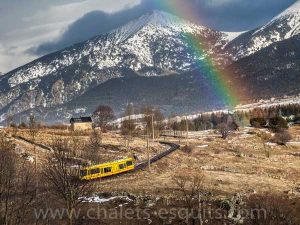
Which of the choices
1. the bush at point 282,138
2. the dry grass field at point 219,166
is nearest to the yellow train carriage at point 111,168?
the dry grass field at point 219,166

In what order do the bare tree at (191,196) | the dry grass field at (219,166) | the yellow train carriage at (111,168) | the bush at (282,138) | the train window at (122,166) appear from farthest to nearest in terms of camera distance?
the bush at (282,138), the train window at (122,166), the yellow train carriage at (111,168), the dry grass field at (219,166), the bare tree at (191,196)

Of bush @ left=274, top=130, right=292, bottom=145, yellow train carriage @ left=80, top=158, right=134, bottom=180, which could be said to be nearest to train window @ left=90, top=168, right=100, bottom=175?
yellow train carriage @ left=80, top=158, right=134, bottom=180

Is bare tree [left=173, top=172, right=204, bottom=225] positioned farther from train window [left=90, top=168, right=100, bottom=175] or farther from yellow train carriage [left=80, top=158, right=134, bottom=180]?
train window [left=90, top=168, right=100, bottom=175]

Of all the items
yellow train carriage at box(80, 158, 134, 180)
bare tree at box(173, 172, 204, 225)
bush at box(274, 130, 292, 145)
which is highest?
bush at box(274, 130, 292, 145)

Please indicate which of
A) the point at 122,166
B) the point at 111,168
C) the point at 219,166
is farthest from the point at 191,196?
the point at 219,166

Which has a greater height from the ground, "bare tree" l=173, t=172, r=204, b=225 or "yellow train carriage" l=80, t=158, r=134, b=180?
"yellow train carriage" l=80, t=158, r=134, b=180

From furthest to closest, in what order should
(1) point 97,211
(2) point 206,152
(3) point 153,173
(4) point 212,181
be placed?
(2) point 206,152 < (3) point 153,173 < (4) point 212,181 < (1) point 97,211

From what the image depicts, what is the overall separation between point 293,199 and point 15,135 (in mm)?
78526

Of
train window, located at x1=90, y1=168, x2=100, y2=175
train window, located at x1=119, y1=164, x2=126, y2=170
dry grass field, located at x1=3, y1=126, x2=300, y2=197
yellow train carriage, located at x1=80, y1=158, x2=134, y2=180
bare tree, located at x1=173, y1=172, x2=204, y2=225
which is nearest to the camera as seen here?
bare tree, located at x1=173, y1=172, x2=204, y2=225

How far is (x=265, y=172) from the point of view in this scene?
96.8m

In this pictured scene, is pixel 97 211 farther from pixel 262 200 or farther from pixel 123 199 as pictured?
pixel 262 200

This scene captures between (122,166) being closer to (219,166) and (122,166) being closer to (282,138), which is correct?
(219,166)

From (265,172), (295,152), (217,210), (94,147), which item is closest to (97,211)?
(217,210)

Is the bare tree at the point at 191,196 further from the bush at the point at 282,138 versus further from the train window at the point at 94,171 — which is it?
the bush at the point at 282,138
